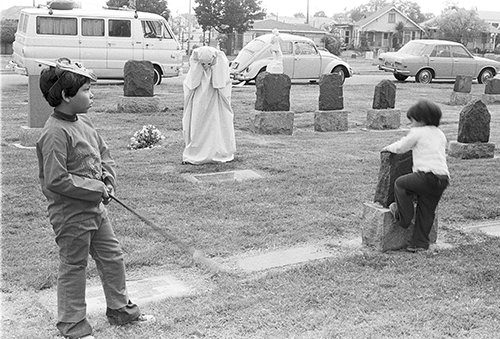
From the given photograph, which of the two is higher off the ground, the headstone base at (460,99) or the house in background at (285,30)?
the house in background at (285,30)

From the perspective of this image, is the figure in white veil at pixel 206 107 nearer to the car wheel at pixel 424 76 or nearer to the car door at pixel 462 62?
the car wheel at pixel 424 76

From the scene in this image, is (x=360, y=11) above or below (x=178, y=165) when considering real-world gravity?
above

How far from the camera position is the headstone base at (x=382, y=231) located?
5.24 meters

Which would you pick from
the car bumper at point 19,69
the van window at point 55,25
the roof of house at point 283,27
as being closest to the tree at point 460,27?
the roof of house at point 283,27

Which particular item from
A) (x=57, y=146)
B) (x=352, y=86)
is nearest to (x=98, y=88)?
(x=352, y=86)

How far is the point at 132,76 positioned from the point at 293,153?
4847 millimetres

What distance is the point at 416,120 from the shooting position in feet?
17.1

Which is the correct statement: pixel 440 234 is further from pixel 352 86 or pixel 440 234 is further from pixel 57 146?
pixel 352 86

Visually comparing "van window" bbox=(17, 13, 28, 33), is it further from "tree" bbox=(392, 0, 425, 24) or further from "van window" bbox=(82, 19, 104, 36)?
"tree" bbox=(392, 0, 425, 24)

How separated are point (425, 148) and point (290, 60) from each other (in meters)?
15.9

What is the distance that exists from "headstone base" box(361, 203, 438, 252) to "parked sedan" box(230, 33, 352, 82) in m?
14.7

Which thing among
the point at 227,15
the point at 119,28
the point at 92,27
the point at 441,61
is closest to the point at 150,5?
the point at 227,15

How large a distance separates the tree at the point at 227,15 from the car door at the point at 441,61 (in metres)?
21.7

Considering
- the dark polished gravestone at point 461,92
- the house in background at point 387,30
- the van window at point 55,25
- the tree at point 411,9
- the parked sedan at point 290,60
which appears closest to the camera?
the dark polished gravestone at point 461,92
